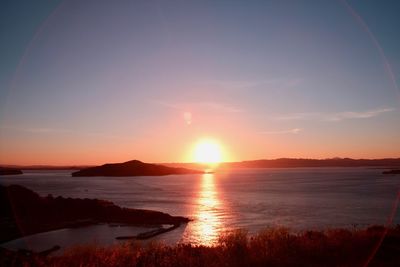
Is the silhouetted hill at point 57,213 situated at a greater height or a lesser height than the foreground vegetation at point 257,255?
lesser

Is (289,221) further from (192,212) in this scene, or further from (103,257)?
(103,257)

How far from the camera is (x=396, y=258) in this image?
15.8m

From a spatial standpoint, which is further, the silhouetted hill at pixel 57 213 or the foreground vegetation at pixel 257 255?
the silhouetted hill at pixel 57 213

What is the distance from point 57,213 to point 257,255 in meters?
47.1

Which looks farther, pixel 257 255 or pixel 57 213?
pixel 57 213

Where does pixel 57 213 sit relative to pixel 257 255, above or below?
below

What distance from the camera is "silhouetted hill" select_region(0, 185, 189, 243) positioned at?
49.8 meters

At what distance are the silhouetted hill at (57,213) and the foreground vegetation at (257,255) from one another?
34.2 meters

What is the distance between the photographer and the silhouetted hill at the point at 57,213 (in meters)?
49.8

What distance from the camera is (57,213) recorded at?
55812 mm

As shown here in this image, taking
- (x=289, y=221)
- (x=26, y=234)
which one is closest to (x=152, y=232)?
(x=26, y=234)

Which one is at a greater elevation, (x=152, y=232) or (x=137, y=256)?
(x=137, y=256)

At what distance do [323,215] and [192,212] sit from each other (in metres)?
22.5

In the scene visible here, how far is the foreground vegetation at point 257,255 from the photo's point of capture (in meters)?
14.4
